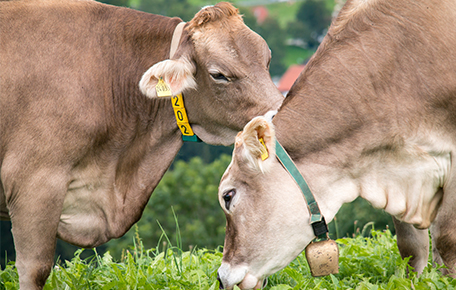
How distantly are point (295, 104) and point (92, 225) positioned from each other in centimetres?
195

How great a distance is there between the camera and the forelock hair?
4.00 metres

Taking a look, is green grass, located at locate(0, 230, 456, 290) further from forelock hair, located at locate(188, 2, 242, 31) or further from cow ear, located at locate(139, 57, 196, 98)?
forelock hair, located at locate(188, 2, 242, 31)

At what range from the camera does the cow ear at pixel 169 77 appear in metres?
3.80

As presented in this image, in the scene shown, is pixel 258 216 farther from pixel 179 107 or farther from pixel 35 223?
pixel 35 223

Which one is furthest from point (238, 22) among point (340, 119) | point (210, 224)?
point (210, 224)

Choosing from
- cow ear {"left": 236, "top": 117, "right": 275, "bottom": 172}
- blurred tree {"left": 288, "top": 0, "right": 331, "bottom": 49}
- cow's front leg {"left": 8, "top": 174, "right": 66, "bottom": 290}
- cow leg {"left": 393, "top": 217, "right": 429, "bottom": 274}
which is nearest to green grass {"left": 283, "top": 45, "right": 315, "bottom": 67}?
blurred tree {"left": 288, "top": 0, "right": 331, "bottom": 49}

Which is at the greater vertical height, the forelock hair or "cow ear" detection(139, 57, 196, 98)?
the forelock hair

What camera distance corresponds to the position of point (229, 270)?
10.5 ft

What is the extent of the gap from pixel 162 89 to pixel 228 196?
1143mm

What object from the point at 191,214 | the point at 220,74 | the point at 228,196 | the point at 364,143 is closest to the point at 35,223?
the point at 228,196

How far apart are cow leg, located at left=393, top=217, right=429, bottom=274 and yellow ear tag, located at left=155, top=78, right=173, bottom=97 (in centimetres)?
208

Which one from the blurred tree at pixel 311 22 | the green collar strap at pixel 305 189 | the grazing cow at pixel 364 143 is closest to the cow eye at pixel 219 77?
the grazing cow at pixel 364 143

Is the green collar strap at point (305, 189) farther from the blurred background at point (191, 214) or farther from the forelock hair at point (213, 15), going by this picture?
the blurred background at point (191, 214)

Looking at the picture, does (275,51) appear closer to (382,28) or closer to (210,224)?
(210,224)
